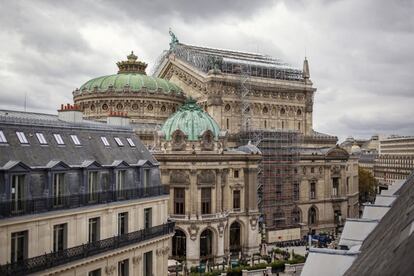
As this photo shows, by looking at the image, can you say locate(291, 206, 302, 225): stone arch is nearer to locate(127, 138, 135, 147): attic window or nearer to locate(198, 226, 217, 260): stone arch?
locate(198, 226, 217, 260): stone arch

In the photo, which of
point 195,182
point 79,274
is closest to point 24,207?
point 79,274

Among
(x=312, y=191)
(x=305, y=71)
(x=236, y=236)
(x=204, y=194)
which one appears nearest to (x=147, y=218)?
(x=204, y=194)

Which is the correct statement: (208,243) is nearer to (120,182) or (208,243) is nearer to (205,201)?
(205,201)

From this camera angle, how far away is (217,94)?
72.4 meters

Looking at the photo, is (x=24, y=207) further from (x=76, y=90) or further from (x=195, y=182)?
(x=76, y=90)

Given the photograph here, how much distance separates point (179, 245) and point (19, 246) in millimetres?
32589

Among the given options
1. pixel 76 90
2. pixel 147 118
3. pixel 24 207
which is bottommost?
pixel 24 207

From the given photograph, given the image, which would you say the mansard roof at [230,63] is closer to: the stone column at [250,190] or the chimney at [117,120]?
the stone column at [250,190]

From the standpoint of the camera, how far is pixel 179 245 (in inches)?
2206

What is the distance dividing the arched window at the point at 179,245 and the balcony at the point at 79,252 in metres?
19.6

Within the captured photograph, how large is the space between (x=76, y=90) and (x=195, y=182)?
104 feet

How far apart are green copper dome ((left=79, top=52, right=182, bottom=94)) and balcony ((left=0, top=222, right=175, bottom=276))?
41.0 metres

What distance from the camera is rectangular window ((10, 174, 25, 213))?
80.5 ft

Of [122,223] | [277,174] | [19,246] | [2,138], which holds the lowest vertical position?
[19,246]
